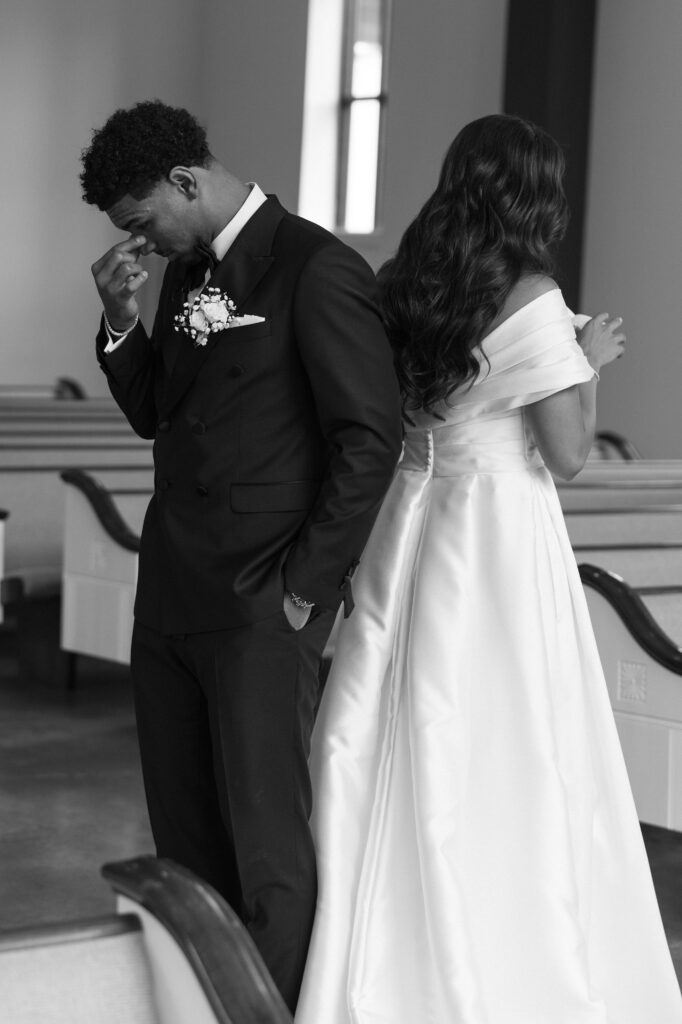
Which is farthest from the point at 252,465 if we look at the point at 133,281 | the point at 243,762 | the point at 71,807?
the point at 71,807

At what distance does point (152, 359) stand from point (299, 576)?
1.50ft

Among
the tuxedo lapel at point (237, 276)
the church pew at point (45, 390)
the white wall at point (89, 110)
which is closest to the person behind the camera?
the tuxedo lapel at point (237, 276)

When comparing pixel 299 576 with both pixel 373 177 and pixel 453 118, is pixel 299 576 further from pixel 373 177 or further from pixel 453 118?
pixel 373 177

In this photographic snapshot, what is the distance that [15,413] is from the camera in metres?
7.64

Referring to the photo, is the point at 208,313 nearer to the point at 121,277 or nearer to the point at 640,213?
the point at 121,277

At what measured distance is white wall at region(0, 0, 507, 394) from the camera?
11469mm

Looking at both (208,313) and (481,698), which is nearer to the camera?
(208,313)

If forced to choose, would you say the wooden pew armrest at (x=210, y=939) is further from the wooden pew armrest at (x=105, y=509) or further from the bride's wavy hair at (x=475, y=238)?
the wooden pew armrest at (x=105, y=509)

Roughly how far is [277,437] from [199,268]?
12.0 inches

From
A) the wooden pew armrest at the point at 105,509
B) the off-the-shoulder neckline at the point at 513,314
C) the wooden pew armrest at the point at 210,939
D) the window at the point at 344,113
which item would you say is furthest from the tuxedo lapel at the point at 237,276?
the window at the point at 344,113

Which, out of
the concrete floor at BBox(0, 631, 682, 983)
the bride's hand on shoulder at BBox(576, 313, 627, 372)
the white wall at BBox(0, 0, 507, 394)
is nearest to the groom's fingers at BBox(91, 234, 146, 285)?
the bride's hand on shoulder at BBox(576, 313, 627, 372)

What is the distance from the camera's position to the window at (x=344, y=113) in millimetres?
11227

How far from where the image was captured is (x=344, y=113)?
11.4m

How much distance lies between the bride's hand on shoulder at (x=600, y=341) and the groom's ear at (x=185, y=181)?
2.17ft
